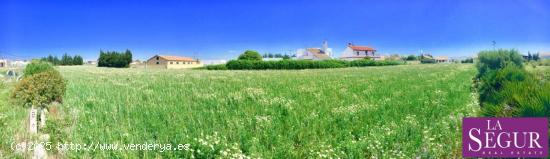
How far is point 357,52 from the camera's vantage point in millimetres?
95125

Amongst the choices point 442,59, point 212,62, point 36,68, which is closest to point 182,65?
point 212,62

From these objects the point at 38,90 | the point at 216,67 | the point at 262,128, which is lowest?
the point at 262,128

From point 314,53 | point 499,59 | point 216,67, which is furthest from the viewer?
point 314,53

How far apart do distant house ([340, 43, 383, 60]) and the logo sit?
90.3 meters

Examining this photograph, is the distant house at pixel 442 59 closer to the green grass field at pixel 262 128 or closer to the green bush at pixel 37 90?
the green grass field at pixel 262 128

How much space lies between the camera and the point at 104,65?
107 ft

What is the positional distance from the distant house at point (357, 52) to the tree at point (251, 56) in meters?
39.9

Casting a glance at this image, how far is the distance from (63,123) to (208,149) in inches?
157

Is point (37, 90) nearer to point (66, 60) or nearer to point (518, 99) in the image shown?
point (518, 99)

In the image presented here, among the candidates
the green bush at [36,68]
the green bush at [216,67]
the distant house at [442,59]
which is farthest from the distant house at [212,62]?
the distant house at [442,59]

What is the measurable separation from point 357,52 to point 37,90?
90492 mm

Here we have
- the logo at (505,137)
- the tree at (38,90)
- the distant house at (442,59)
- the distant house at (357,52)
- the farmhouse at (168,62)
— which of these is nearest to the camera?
the logo at (505,137)

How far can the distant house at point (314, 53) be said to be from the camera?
274 feet

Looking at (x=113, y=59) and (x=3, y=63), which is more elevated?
(x=113, y=59)
